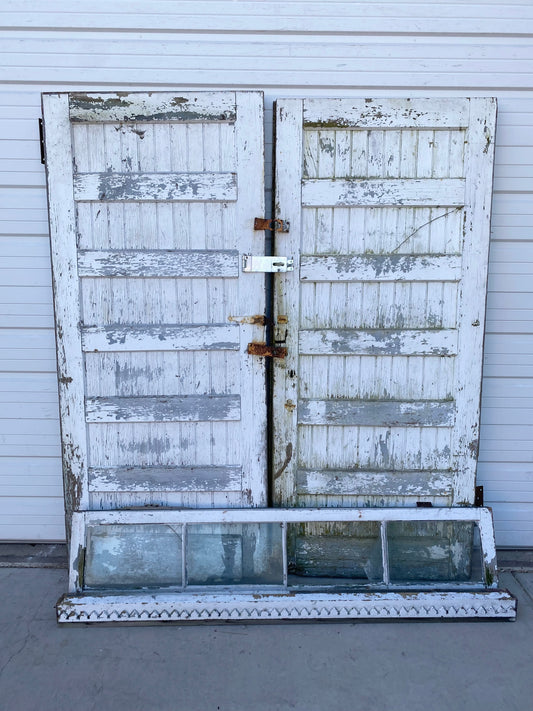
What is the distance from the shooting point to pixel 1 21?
2.36 m

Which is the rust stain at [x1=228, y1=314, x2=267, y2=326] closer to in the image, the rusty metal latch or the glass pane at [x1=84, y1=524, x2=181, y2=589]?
the rusty metal latch

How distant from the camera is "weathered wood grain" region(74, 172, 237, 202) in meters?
2.31

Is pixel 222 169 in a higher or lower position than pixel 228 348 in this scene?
higher

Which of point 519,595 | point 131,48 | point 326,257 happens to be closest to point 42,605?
point 326,257

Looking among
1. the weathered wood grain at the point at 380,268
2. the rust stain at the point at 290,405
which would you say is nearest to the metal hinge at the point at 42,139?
the weathered wood grain at the point at 380,268

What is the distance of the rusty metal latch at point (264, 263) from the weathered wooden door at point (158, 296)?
0.13 feet

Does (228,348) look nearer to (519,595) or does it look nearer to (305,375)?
(305,375)

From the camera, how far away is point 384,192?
2344 mm

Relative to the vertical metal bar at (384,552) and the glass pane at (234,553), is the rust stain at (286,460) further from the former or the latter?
the vertical metal bar at (384,552)

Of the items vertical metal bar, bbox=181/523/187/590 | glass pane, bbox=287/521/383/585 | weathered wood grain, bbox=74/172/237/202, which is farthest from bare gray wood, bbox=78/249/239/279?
glass pane, bbox=287/521/383/585

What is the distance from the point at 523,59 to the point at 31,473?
10.5 ft

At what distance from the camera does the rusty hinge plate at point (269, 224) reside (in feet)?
7.64

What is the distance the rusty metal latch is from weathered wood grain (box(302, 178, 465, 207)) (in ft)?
0.94

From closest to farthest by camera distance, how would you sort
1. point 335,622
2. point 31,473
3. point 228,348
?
1. point 335,622
2. point 228,348
3. point 31,473
